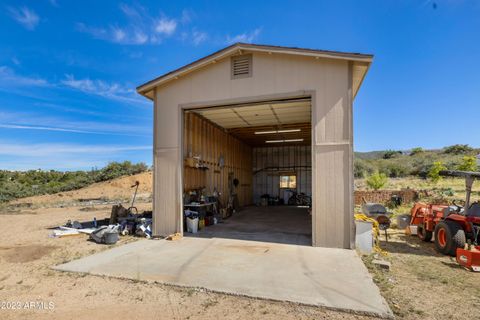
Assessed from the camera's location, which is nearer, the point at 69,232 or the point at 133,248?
the point at 133,248

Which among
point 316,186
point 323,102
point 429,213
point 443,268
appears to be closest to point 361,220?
point 316,186

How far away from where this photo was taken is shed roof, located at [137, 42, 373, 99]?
642 centimetres

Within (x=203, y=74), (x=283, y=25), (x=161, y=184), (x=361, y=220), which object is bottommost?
(x=361, y=220)

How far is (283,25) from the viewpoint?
765cm

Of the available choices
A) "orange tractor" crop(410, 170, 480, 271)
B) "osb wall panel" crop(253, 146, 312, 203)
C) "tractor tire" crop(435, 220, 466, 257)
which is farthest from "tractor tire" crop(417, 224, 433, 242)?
"osb wall panel" crop(253, 146, 312, 203)

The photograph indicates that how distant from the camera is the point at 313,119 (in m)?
6.79

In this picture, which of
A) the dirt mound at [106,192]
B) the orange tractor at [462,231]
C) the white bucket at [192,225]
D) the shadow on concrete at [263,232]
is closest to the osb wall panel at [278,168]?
the shadow on concrete at [263,232]

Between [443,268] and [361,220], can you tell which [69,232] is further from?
[443,268]

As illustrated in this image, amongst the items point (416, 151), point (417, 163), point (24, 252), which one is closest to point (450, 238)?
point (24, 252)

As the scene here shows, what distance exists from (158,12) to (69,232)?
7393mm

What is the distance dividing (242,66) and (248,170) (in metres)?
11.5

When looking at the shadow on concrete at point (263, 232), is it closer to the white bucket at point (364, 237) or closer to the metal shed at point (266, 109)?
the metal shed at point (266, 109)

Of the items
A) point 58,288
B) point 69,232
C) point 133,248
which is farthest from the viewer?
point 69,232

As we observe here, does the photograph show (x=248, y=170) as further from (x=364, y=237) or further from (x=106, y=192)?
(x=106, y=192)
